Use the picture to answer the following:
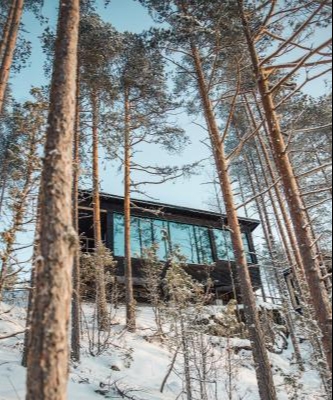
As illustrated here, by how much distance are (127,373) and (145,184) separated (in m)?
→ 6.94

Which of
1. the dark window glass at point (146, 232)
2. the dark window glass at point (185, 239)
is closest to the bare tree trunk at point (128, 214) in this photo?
the dark window glass at point (146, 232)

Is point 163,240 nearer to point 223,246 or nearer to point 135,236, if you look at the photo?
point 135,236

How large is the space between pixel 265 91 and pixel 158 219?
45.3 ft

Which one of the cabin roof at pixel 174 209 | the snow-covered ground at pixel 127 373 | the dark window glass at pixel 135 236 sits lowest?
the snow-covered ground at pixel 127 373

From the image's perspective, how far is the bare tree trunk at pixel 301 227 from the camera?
411 cm

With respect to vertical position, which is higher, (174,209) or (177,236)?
(174,209)

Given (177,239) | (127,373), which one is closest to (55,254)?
(127,373)

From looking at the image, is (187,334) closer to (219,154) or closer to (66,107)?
(219,154)

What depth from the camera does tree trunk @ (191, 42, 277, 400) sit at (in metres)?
6.40

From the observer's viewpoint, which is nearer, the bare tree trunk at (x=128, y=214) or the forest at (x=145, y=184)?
the forest at (x=145, y=184)

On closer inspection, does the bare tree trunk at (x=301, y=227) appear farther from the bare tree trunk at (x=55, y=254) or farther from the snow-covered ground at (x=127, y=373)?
A: the snow-covered ground at (x=127, y=373)

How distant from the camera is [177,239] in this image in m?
19.1

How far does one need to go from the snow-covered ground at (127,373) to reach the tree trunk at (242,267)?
7.48 ft

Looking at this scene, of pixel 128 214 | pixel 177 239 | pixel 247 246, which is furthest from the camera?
pixel 247 246
